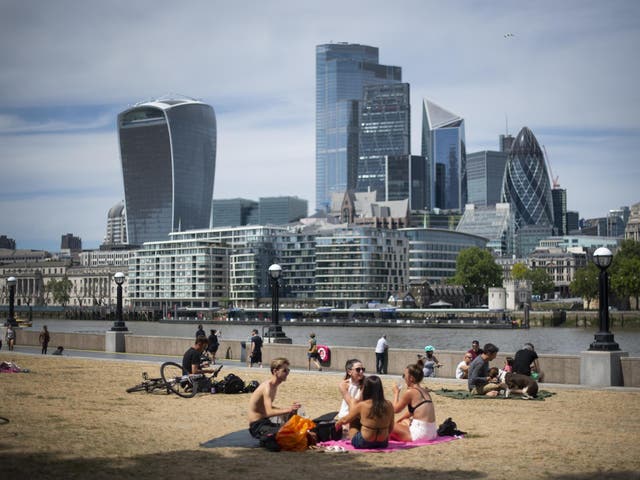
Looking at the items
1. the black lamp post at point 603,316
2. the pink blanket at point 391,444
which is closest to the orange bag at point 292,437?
the pink blanket at point 391,444

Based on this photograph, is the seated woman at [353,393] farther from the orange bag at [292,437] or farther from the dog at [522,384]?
the dog at [522,384]

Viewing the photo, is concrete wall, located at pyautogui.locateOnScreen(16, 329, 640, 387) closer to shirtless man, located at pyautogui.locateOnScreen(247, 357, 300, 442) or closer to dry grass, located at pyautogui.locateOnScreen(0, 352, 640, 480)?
dry grass, located at pyautogui.locateOnScreen(0, 352, 640, 480)

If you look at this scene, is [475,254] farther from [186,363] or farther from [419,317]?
[186,363]

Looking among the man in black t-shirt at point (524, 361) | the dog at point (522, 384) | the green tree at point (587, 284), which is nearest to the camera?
the dog at point (522, 384)

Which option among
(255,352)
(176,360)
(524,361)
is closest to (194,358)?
(524,361)

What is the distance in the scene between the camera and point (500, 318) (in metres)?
160

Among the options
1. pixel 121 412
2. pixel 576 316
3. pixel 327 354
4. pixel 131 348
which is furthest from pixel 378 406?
pixel 576 316

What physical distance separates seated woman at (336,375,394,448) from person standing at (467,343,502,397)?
825cm

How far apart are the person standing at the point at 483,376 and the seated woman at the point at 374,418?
8250mm

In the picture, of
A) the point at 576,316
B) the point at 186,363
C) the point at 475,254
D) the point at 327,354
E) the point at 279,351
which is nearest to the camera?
the point at 186,363

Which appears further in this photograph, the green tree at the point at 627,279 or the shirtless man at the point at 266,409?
the green tree at the point at 627,279

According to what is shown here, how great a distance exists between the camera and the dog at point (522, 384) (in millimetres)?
23156

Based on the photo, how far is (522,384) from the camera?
76.9 feet

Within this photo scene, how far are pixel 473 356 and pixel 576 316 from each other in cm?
12757
